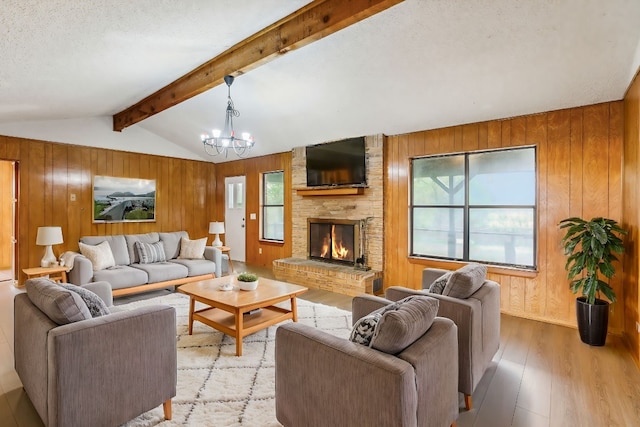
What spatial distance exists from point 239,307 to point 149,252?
3.01 meters

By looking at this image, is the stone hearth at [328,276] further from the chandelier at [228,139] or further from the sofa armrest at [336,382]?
the sofa armrest at [336,382]

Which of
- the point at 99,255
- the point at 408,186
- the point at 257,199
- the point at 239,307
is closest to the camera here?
the point at 239,307

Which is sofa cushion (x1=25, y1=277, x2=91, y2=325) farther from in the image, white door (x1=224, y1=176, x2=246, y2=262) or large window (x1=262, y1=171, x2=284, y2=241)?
white door (x1=224, y1=176, x2=246, y2=262)

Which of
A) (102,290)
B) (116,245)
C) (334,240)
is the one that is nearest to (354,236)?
(334,240)

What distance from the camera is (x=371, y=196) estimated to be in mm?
5230

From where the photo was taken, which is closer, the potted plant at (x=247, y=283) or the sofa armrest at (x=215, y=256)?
the potted plant at (x=247, y=283)

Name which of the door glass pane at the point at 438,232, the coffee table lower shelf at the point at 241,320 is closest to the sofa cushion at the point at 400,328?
the coffee table lower shelf at the point at 241,320

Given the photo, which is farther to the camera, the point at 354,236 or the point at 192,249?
the point at 192,249

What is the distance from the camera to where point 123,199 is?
6.35m

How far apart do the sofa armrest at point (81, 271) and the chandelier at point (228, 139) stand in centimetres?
215

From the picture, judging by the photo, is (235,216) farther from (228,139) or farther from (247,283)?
(247,283)

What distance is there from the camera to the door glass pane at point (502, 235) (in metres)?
4.04

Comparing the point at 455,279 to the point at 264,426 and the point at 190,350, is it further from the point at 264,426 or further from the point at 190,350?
the point at 190,350

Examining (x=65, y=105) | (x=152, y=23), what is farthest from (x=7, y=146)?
(x=152, y=23)
